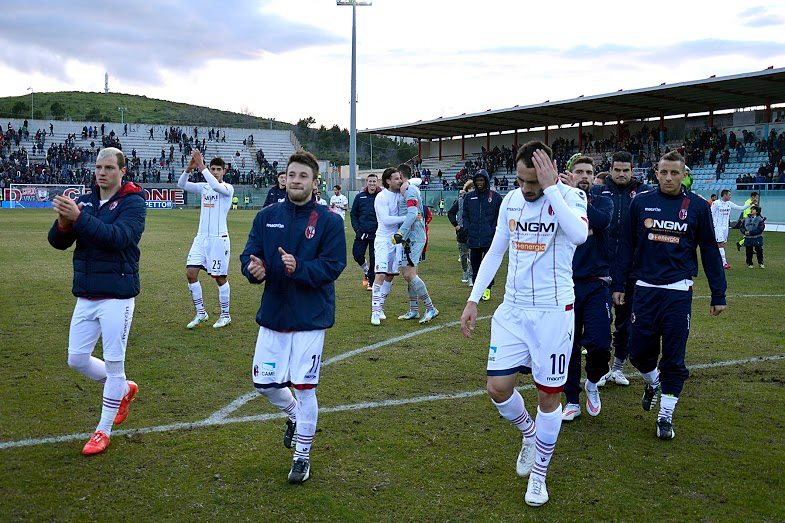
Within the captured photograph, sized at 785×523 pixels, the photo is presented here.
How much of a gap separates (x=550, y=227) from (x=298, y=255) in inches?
67.9

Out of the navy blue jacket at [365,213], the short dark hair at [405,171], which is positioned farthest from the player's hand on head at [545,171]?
the navy blue jacket at [365,213]

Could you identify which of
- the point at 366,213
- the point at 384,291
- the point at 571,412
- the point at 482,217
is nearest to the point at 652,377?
the point at 571,412

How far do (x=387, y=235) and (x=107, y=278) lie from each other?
5772 mm

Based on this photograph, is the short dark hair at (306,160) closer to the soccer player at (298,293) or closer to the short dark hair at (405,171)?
the soccer player at (298,293)

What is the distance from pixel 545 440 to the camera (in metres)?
4.67

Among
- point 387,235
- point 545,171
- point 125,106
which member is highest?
point 125,106

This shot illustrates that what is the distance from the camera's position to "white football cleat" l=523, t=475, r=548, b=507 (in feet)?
14.8

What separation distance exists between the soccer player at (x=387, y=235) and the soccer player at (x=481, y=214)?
208cm

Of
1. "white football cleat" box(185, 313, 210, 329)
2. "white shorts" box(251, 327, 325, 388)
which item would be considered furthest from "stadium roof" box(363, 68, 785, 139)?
"white shorts" box(251, 327, 325, 388)

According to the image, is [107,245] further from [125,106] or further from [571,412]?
[125,106]

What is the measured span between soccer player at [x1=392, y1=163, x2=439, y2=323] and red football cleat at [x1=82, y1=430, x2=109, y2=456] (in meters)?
5.80

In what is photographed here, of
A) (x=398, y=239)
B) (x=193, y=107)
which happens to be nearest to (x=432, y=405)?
(x=398, y=239)

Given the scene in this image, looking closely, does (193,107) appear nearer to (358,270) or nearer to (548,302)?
(358,270)

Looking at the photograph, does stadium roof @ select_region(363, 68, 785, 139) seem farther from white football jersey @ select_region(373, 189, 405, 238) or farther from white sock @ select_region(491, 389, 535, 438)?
white sock @ select_region(491, 389, 535, 438)
